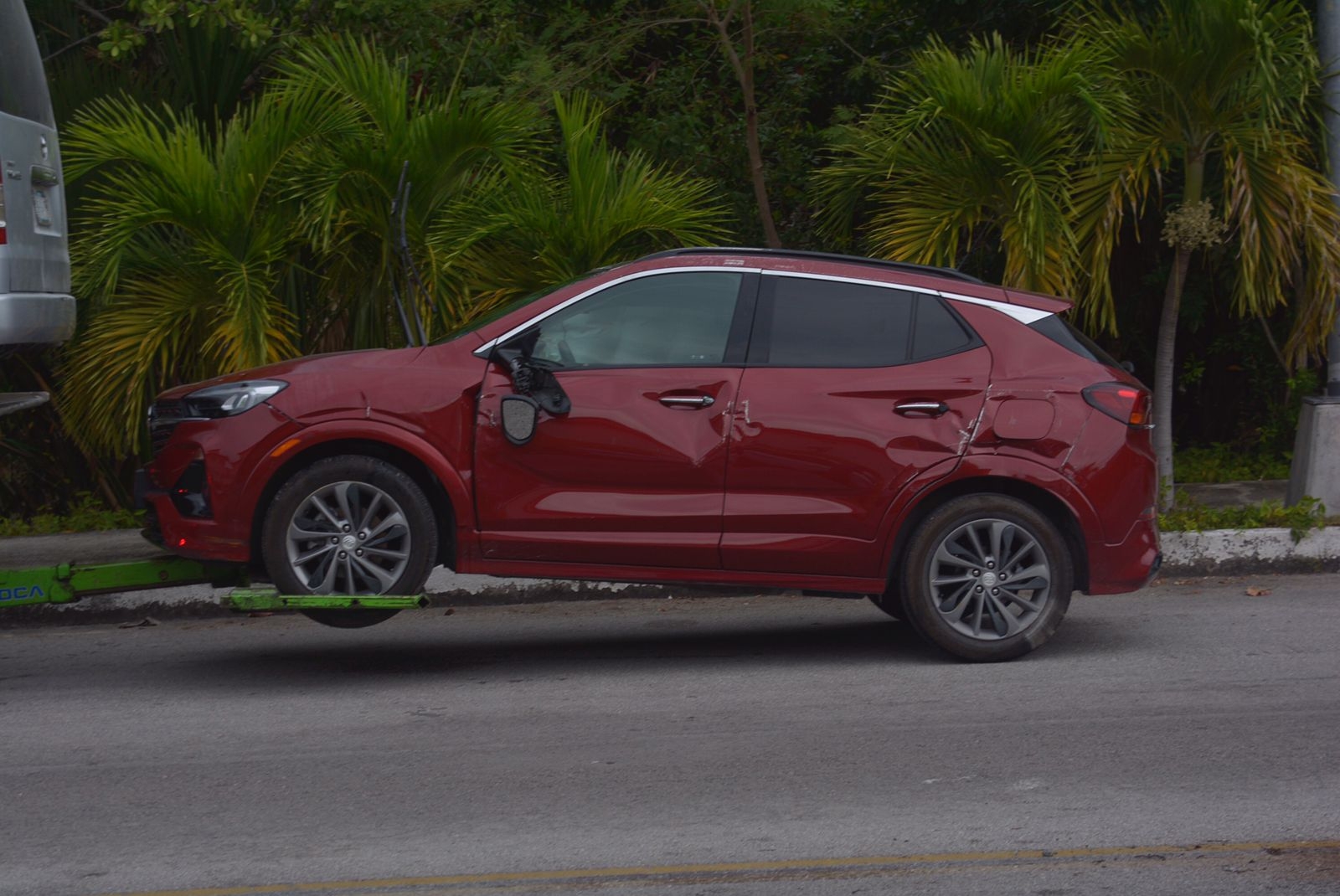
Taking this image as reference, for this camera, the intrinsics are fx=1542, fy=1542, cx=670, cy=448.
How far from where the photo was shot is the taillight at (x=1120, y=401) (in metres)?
6.86

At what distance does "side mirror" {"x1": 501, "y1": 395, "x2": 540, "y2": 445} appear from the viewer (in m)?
6.64

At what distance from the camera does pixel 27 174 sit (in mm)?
6906

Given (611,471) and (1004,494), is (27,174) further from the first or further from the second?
(1004,494)

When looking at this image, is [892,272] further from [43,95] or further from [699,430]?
[43,95]

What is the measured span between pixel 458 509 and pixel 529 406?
1.76 ft

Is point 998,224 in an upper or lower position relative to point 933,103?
lower

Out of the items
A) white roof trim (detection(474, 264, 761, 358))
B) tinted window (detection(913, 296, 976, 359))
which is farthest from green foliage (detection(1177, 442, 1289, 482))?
white roof trim (detection(474, 264, 761, 358))

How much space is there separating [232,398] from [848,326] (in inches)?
107

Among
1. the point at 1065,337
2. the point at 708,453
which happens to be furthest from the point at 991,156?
the point at 708,453

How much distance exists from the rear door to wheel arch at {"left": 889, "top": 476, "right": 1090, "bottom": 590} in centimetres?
403

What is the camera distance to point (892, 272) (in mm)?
7062

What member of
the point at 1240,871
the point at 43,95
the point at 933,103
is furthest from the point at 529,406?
the point at 933,103

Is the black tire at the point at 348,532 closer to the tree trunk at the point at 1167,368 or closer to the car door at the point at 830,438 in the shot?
the car door at the point at 830,438

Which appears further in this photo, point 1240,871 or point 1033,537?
point 1033,537
